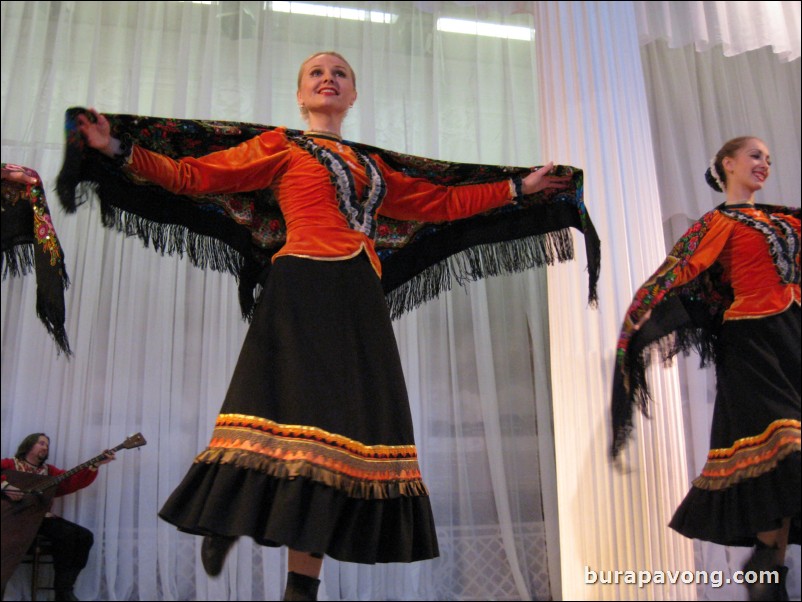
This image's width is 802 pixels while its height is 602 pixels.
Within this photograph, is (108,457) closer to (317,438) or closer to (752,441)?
(317,438)

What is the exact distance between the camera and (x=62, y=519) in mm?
3609

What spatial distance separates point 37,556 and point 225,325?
135 centimetres

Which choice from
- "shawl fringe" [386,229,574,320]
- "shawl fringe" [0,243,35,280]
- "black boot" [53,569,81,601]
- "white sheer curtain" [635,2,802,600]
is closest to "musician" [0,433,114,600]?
"black boot" [53,569,81,601]

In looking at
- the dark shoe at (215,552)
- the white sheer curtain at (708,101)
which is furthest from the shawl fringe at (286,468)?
the white sheer curtain at (708,101)

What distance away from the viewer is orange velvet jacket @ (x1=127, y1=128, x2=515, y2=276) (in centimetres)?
236

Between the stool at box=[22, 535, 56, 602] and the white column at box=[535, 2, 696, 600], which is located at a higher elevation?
the white column at box=[535, 2, 696, 600]

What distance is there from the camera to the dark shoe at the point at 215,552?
1990mm

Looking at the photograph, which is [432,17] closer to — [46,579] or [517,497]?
[517,497]

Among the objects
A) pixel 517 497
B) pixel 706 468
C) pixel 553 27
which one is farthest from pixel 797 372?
pixel 553 27

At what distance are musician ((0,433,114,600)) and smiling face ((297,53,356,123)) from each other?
1861mm

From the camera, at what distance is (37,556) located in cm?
352

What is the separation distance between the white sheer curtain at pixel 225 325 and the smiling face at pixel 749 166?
4.56 feet

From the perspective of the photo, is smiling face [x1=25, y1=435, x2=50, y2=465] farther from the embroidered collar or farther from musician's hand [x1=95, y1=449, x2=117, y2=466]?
the embroidered collar

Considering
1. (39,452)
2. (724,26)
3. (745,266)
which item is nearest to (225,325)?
(39,452)
